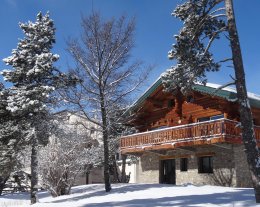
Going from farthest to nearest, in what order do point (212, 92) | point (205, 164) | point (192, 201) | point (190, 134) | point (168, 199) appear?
1. point (205, 164)
2. point (190, 134)
3. point (212, 92)
4. point (168, 199)
5. point (192, 201)

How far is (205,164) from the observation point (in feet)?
85.4

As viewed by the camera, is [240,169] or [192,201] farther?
[240,169]

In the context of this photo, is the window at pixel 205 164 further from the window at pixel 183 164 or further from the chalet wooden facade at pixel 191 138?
the window at pixel 183 164

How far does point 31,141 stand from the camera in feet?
72.5

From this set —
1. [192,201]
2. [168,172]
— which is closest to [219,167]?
[168,172]

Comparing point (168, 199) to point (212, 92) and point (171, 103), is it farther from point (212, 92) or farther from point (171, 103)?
point (171, 103)

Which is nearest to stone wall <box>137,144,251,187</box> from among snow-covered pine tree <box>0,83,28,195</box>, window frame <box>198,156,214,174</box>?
window frame <box>198,156,214,174</box>

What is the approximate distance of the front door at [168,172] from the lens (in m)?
28.6

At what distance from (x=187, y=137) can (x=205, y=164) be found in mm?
2803

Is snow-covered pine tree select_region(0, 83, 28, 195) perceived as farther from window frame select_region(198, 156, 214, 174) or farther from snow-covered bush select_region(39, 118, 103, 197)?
window frame select_region(198, 156, 214, 174)

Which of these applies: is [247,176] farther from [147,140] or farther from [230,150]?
[147,140]

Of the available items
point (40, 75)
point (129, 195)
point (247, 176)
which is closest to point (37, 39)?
point (40, 75)

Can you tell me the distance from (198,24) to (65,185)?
560 inches

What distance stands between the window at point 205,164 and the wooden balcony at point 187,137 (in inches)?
91.2
